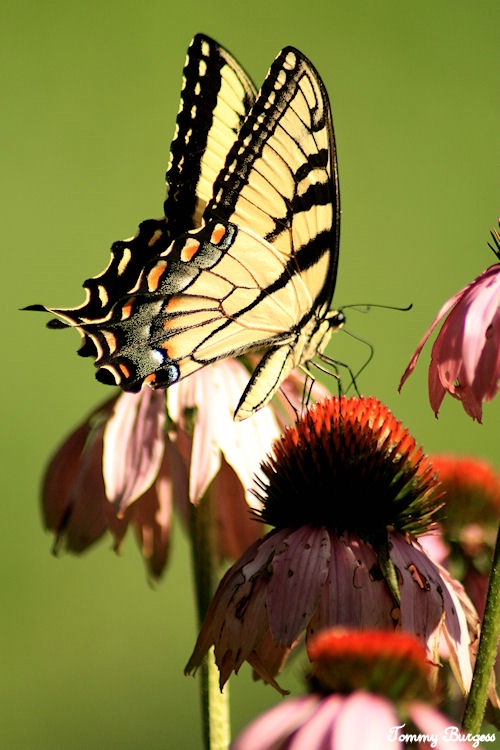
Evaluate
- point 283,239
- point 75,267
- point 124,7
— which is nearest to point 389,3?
point 124,7

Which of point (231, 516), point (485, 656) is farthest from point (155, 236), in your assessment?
point (485, 656)

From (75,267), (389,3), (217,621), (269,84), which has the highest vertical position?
(389,3)

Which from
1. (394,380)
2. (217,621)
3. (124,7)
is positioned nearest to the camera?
(217,621)

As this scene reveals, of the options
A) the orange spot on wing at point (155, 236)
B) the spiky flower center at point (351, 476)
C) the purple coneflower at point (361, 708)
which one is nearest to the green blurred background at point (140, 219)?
the orange spot on wing at point (155, 236)

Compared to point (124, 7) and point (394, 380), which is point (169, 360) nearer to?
point (394, 380)

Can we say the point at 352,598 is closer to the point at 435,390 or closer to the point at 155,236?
the point at 435,390

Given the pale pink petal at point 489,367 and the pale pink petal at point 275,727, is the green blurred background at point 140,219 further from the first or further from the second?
the pale pink petal at point 275,727
